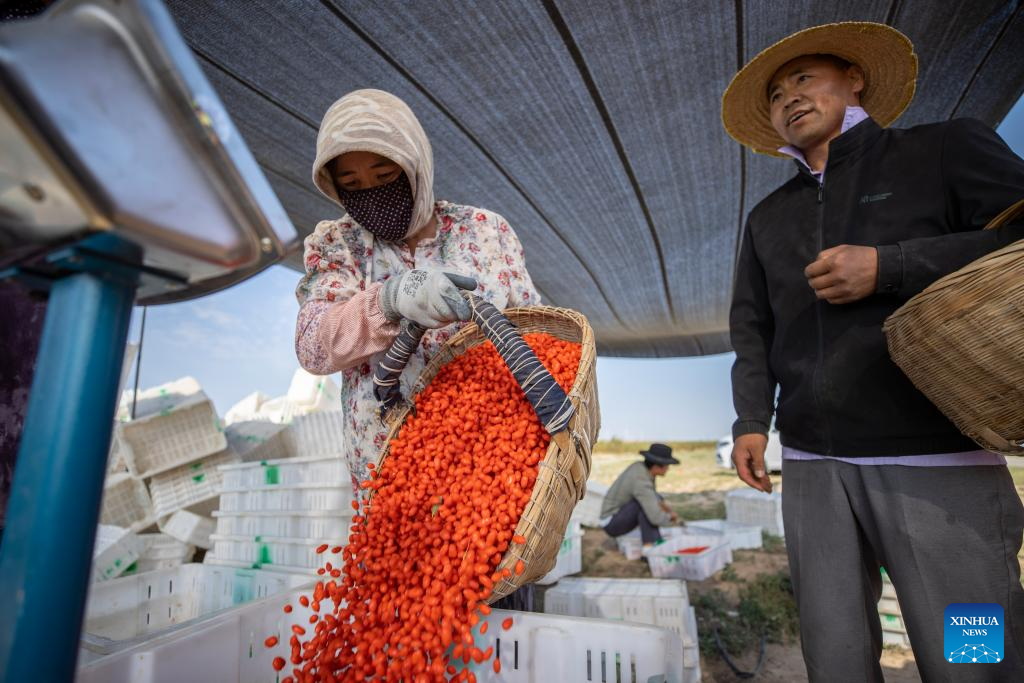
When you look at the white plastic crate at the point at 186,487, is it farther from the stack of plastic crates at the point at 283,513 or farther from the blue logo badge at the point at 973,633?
the blue logo badge at the point at 973,633

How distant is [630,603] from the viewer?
2.14 m

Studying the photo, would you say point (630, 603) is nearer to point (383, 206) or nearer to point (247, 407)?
point (383, 206)

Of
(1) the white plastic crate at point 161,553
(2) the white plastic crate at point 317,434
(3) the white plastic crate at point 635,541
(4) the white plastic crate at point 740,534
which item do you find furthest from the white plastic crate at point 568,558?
(1) the white plastic crate at point 161,553

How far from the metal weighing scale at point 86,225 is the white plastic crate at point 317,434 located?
2.79 metres

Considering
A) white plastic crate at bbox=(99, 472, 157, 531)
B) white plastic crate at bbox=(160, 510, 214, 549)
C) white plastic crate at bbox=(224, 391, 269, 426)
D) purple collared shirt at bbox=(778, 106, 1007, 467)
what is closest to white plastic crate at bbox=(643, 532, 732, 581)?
purple collared shirt at bbox=(778, 106, 1007, 467)

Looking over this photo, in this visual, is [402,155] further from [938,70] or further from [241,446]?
[241,446]

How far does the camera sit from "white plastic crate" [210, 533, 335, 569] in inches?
85.2

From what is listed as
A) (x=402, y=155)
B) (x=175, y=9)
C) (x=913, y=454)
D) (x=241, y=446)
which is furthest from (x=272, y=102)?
(x=241, y=446)

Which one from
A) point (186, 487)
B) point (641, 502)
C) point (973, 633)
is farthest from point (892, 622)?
point (186, 487)

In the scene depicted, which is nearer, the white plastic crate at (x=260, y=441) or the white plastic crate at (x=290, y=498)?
the white plastic crate at (x=290, y=498)

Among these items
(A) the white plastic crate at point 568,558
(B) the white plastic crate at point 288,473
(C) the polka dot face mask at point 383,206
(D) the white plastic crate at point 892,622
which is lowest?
(D) the white plastic crate at point 892,622

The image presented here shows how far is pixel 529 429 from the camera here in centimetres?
110

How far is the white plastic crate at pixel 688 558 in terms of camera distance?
3594 mm

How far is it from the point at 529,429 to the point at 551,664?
1.74 feet
